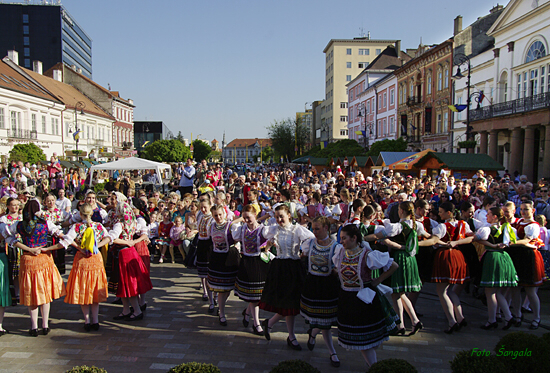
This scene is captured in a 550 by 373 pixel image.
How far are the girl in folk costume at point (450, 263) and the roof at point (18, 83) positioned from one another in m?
38.5

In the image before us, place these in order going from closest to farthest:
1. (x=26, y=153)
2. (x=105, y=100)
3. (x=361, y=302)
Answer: (x=361, y=302)
(x=26, y=153)
(x=105, y=100)

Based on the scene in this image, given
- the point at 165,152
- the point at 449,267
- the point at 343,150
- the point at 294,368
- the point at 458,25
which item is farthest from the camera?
Answer: the point at 165,152

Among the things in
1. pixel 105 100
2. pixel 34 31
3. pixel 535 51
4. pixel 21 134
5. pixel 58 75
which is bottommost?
pixel 21 134

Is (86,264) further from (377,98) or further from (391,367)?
(377,98)

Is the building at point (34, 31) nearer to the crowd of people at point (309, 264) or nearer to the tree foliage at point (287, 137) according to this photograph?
the tree foliage at point (287, 137)

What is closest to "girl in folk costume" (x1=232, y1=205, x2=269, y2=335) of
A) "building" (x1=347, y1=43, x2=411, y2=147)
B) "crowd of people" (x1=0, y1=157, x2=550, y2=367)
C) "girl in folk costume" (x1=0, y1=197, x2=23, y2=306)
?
"crowd of people" (x1=0, y1=157, x2=550, y2=367)

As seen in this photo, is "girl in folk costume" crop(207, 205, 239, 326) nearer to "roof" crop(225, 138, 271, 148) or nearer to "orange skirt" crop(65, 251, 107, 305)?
"orange skirt" crop(65, 251, 107, 305)

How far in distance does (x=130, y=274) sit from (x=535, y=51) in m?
26.9

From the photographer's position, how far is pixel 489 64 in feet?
98.5

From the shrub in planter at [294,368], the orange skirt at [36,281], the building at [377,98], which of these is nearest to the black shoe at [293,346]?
the shrub in planter at [294,368]

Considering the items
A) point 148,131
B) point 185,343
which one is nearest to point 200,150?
point 148,131

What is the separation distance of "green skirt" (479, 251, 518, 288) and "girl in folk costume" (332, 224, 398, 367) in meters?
2.13

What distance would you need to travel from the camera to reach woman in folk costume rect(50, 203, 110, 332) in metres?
5.71

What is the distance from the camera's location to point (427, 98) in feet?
132
